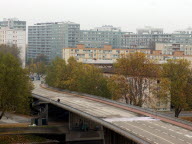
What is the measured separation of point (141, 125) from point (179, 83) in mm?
26296

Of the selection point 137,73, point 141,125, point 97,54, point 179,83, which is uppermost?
point 97,54

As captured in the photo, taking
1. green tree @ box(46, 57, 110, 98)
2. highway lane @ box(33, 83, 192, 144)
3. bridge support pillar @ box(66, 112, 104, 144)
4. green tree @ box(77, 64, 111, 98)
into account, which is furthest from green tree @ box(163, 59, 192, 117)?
highway lane @ box(33, 83, 192, 144)

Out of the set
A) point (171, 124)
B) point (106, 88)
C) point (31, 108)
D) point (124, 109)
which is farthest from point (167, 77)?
point (171, 124)

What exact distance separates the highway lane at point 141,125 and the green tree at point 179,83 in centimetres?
1267

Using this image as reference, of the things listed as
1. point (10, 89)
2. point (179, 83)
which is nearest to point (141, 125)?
point (10, 89)

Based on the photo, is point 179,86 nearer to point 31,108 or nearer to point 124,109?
point 124,109

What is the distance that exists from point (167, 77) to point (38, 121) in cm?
2141

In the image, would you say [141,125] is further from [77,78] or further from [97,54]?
[97,54]

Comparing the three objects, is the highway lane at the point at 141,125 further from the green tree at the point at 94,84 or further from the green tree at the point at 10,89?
the green tree at the point at 94,84

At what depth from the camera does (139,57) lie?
7338 centimetres

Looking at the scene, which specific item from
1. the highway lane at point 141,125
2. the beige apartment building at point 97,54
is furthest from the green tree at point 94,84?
the beige apartment building at point 97,54

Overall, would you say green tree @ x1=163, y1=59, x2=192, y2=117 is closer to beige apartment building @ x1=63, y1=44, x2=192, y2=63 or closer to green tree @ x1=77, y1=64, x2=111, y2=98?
green tree @ x1=77, y1=64, x2=111, y2=98

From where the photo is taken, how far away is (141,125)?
42844mm

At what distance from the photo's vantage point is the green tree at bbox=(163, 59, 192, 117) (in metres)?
66.6
